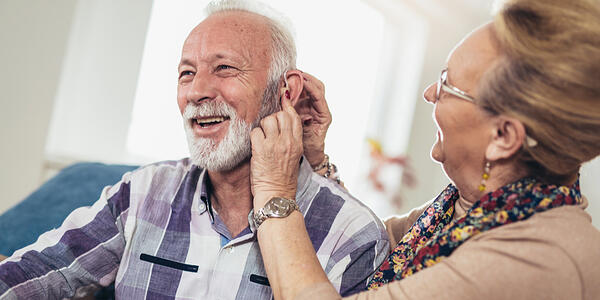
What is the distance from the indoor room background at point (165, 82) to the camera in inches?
103

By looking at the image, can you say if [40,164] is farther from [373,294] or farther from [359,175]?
[359,175]

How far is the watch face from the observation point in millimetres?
1245

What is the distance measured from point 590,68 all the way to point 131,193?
1.19 metres

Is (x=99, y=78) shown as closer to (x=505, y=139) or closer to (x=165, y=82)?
(x=165, y=82)

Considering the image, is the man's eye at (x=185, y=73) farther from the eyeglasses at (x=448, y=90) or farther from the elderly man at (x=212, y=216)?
the eyeglasses at (x=448, y=90)

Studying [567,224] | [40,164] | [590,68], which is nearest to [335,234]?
[567,224]

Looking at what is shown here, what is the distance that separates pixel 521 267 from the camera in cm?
97

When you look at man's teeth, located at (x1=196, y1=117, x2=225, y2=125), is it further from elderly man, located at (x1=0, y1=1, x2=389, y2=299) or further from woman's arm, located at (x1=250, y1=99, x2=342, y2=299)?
woman's arm, located at (x1=250, y1=99, x2=342, y2=299)

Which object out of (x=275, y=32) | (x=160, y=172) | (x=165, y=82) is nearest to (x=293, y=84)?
(x=275, y=32)

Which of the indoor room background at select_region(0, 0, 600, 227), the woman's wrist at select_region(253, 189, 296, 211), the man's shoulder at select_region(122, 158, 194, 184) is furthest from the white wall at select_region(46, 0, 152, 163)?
the woman's wrist at select_region(253, 189, 296, 211)

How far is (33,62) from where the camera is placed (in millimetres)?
2590

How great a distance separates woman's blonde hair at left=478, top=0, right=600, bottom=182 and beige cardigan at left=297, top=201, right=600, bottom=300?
0.45ft

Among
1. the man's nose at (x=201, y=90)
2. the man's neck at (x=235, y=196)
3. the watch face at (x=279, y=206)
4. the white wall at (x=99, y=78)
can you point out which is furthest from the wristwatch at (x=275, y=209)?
the white wall at (x=99, y=78)

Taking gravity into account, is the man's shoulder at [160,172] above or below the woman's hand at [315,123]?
below
